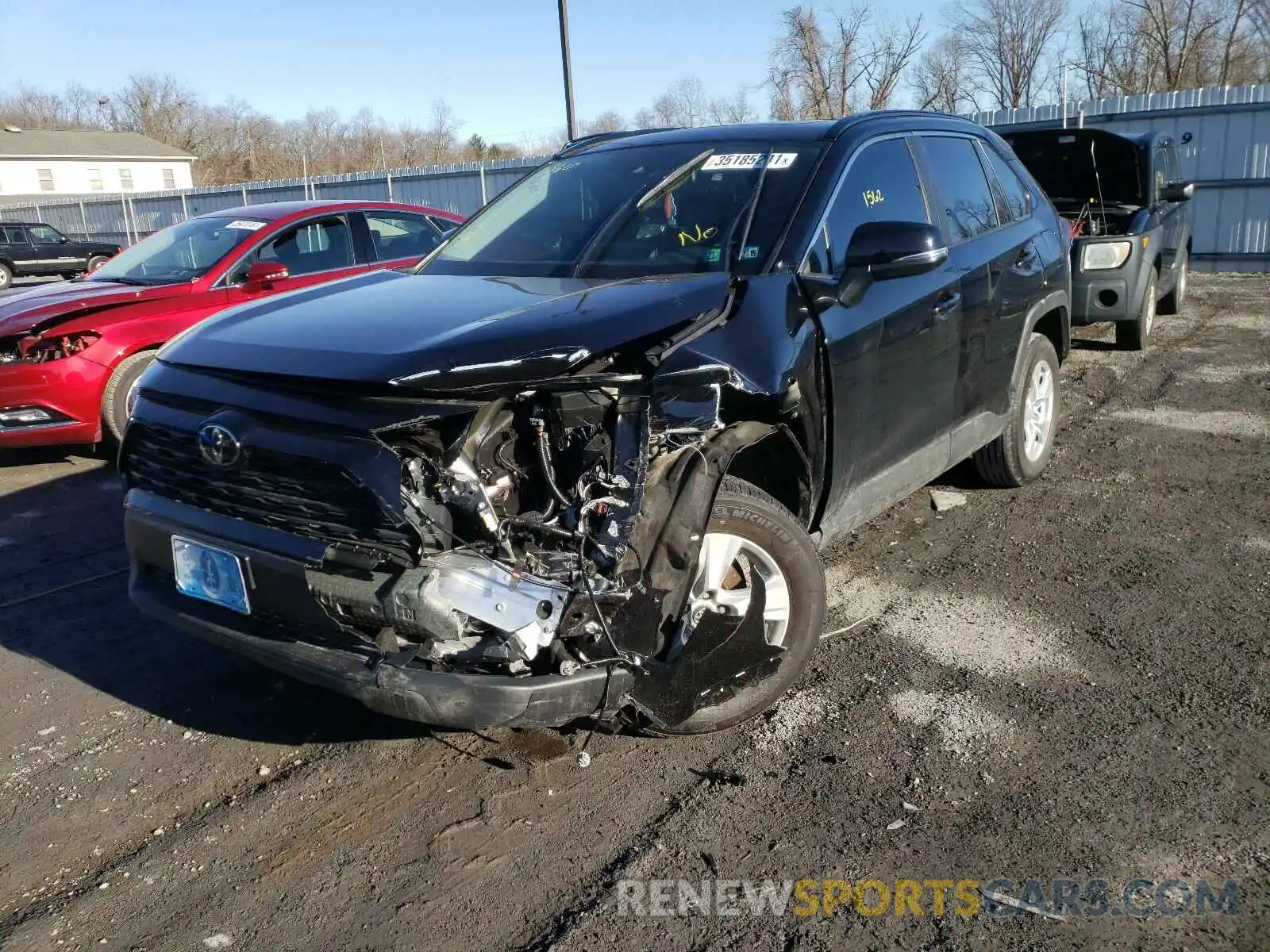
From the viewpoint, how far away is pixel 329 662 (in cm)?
272

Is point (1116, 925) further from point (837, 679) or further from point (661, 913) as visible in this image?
point (837, 679)

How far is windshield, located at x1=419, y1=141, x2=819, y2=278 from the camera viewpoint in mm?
3664

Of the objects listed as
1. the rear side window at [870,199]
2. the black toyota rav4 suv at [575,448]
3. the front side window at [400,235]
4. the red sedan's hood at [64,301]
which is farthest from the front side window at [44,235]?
the rear side window at [870,199]

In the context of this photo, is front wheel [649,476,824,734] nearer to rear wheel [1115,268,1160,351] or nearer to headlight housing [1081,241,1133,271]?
headlight housing [1081,241,1133,271]

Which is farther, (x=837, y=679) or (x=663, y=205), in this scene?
(x=663, y=205)

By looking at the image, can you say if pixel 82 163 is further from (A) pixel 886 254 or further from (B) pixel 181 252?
(A) pixel 886 254

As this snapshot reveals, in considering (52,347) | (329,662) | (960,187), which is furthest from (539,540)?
(52,347)

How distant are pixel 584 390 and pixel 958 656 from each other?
190cm

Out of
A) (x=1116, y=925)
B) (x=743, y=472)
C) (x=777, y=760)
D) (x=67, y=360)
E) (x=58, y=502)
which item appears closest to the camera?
(x=1116, y=925)

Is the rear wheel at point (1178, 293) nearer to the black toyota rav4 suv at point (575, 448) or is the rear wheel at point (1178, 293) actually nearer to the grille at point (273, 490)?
the black toyota rav4 suv at point (575, 448)

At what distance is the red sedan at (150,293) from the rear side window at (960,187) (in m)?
3.62

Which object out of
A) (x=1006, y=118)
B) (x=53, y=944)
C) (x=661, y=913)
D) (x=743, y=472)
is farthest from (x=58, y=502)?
(x=1006, y=118)

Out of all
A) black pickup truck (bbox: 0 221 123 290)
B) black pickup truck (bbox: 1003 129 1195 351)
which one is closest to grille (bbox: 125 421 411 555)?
black pickup truck (bbox: 1003 129 1195 351)

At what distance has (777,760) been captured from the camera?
3.11 metres
